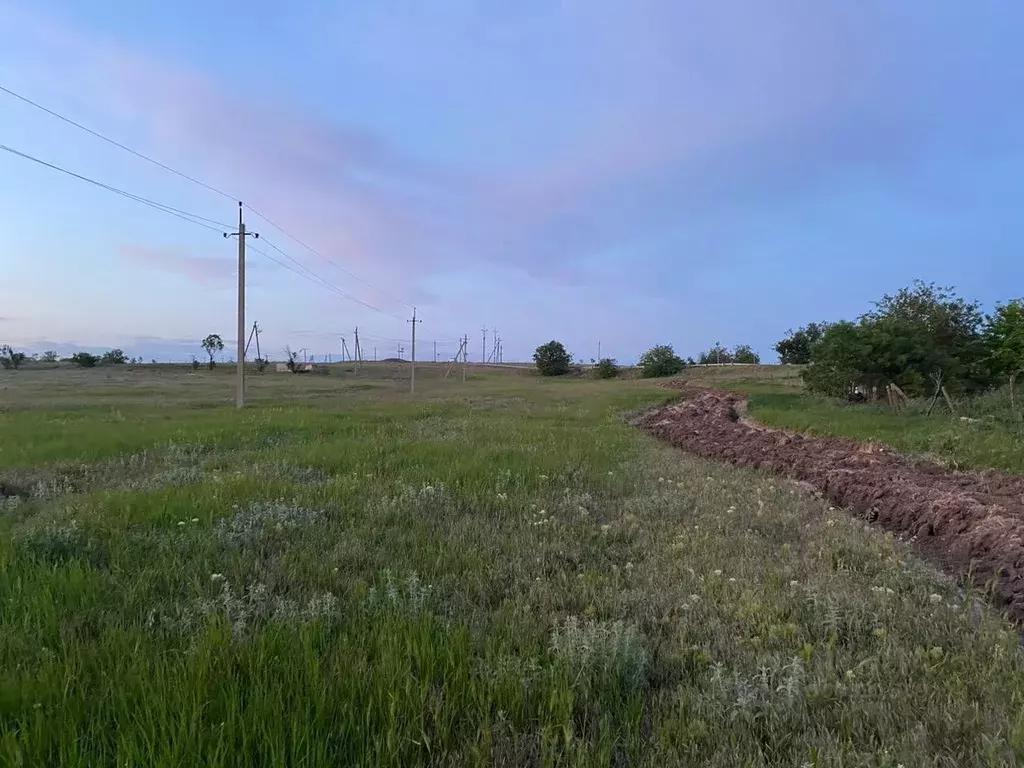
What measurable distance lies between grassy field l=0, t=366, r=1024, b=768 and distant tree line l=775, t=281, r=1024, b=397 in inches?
1084

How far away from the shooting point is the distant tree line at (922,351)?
3020cm

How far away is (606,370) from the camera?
109500 mm

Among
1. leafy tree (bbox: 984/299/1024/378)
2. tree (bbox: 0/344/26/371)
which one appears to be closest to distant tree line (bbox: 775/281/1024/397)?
leafy tree (bbox: 984/299/1024/378)

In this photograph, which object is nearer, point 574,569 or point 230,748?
point 230,748

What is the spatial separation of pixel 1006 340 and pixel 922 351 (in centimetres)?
348

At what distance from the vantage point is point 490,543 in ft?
20.7

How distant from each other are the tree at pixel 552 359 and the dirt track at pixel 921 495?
103 m

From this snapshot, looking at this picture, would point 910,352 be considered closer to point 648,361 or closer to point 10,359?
point 648,361

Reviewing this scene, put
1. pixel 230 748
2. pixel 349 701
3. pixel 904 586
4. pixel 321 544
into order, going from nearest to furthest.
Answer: pixel 230 748 < pixel 349 701 < pixel 904 586 < pixel 321 544

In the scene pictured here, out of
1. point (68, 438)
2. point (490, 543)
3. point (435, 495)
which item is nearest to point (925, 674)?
point (490, 543)

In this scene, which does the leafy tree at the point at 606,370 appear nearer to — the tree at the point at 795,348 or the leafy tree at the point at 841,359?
the tree at the point at 795,348

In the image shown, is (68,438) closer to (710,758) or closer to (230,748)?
(230,748)

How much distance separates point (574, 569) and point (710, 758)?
9.55 feet

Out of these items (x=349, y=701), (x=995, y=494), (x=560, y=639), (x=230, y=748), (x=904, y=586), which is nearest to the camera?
(x=230, y=748)
